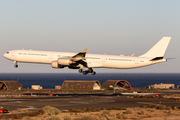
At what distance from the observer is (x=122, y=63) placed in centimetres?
6494

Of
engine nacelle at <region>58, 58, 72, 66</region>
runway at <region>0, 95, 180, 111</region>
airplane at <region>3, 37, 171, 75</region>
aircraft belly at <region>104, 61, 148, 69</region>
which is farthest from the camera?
aircraft belly at <region>104, 61, 148, 69</region>

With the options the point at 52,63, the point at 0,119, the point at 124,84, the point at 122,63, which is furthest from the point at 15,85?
the point at 0,119

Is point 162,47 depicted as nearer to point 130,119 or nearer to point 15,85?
point 130,119

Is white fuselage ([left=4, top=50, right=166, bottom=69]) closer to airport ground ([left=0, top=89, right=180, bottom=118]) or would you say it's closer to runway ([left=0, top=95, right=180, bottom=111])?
runway ([left=0, top=95, right=180, bottom=111])

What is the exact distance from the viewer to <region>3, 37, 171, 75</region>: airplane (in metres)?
64.2

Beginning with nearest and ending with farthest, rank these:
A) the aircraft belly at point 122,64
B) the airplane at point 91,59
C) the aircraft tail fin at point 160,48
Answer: the airplane at point 91,59
the aircraft belly at point 122,64
the aircraft tail fin at point 160,48

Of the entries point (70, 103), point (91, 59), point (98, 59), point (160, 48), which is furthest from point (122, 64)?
point (70, 103)

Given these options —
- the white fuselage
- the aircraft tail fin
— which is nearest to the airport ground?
the white fuselage

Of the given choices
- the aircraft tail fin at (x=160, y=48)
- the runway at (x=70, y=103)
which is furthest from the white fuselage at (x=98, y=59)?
the runway at (x=70, y=103)

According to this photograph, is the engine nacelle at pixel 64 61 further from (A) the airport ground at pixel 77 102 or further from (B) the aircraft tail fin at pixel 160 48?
(B) the aircraft tail fin at pixel 160 48

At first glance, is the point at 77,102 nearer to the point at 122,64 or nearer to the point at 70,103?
the point at 70,103

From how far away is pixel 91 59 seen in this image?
2574 inches

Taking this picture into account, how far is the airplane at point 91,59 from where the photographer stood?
64.2 metres

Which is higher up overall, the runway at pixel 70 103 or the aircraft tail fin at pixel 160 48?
the aircraft tail fin at pixel 160 48
